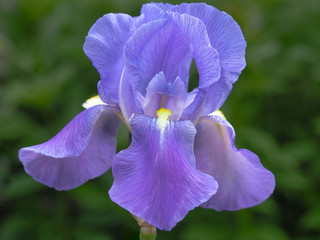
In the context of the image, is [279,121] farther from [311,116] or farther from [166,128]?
[166,128]

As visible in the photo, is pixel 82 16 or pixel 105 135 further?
pixel 82 16

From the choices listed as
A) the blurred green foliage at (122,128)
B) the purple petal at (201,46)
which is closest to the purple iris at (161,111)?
the purple petal at (201,46)

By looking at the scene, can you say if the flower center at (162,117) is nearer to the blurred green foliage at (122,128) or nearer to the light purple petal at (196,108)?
the light purple petal at (196,108)

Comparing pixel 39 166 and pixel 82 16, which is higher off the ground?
pixel 39 166

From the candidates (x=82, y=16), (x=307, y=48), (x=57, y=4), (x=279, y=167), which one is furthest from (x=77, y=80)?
(x=307, y=48)

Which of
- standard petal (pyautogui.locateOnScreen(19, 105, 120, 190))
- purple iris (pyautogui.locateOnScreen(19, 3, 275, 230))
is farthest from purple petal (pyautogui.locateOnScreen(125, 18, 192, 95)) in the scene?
standard petal (pyautogui.locateOnScreen(19, 105, 120, 190))

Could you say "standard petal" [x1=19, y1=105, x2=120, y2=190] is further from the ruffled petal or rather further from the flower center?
the ruffled petal

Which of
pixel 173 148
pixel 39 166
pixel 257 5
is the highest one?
pixel 173 148
